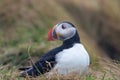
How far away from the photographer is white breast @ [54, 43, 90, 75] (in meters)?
5.12

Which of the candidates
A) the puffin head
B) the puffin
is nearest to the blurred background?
the puffin

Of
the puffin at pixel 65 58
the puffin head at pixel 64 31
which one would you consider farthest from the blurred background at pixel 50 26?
the puffin head at pixel 64 31

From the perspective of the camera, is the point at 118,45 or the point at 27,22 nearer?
the point at 27,22

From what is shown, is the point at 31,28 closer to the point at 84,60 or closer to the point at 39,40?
the point at 39,40

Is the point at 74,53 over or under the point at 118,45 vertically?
over

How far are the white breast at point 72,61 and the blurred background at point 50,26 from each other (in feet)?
0.83

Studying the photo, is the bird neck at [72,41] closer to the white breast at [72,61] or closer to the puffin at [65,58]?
the puffin at [65,58]

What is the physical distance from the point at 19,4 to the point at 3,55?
10.6ft

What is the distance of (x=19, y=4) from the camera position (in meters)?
11.0

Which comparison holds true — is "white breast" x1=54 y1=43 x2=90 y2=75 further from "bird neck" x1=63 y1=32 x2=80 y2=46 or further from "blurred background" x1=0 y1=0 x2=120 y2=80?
"blurred background" x1=0 y1=0 x2=120 y2=80

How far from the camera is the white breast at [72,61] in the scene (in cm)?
512

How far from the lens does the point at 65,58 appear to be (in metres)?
5.14

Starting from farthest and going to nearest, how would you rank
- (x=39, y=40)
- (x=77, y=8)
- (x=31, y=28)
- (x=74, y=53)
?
1. (x=77, y=8)
2. (x=31, y=28)
3. (x=39, y=40)
4. (x=74, y=53)

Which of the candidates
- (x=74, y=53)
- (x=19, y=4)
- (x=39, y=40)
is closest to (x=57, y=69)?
(x=74, y=53)
